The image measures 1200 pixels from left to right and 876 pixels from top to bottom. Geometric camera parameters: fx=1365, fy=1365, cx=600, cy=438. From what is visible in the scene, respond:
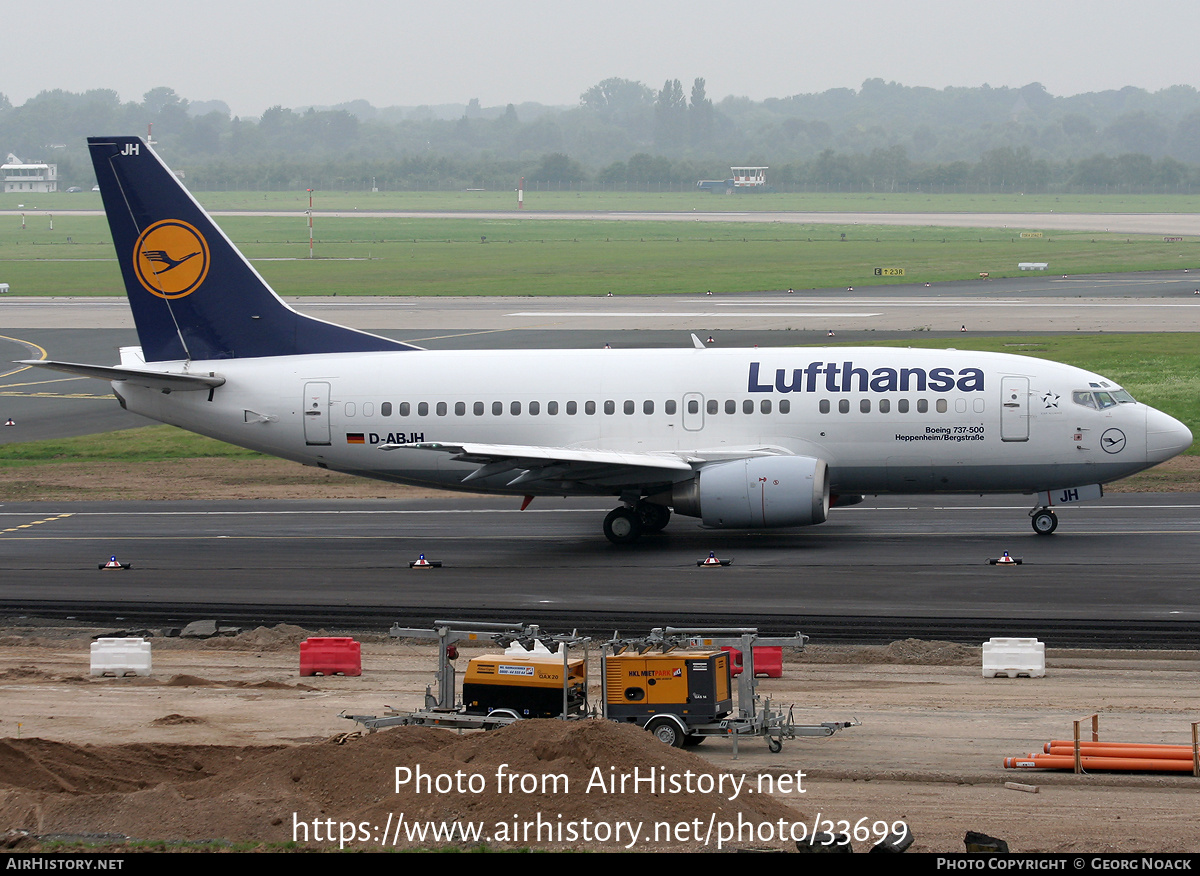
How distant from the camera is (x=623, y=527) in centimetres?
3606

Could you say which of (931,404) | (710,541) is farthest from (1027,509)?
(710,541)

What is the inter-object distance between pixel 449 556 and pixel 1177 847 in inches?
900

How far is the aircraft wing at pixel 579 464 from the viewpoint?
33.6m

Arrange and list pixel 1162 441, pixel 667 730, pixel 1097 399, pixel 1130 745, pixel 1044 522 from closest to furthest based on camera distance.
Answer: pixel 1130 745 < pixel 667 730 < pixel 1162 441 < pixel 1097 399 < pixel 1044 522

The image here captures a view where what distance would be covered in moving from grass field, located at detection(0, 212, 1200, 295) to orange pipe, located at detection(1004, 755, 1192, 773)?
8475 cm

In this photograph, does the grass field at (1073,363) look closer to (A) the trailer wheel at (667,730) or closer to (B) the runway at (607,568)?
(B) the runway at (607,568)

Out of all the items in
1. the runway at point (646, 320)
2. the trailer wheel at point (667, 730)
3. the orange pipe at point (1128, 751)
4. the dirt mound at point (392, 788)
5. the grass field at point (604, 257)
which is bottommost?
the trailer wheel at point (667, 730)

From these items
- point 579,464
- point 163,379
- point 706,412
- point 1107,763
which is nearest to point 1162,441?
point 706,412

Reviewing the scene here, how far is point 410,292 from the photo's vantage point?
347 ft

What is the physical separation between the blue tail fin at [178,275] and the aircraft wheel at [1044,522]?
18651 mm

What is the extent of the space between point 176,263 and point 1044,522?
79.4 feet

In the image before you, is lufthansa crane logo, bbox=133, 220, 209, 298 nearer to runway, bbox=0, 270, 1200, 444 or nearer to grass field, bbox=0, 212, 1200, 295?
runway, bbox=0, 270, 1200, 444

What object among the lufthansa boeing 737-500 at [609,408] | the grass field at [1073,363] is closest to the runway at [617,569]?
the lufthansa boeing 737-500 at [609,408]

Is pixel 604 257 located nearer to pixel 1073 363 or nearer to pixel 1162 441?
pixel 1073 363
